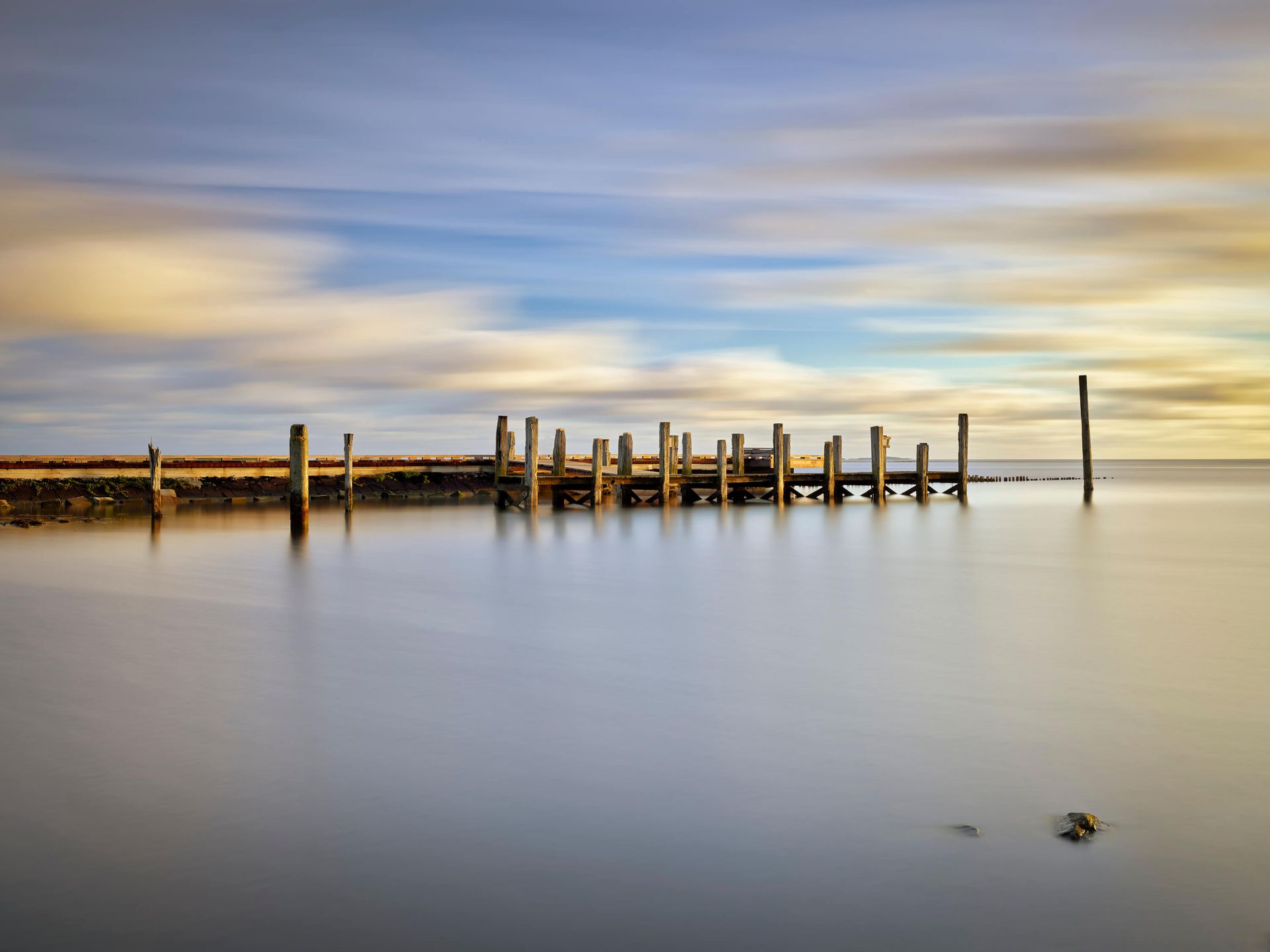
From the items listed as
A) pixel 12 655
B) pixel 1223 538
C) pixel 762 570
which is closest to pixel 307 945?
pixel 12 655

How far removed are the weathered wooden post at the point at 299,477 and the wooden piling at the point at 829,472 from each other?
19.6m

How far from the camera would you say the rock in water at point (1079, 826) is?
19.4 ft

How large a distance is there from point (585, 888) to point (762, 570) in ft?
49.7

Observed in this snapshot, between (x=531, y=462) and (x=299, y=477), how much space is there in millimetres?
8040

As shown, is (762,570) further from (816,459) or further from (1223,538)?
(816,459)

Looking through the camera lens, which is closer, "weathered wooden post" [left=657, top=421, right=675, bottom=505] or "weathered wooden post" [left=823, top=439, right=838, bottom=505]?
"weathered wooden post" [left=657, top=421, right=675, bottom=505]

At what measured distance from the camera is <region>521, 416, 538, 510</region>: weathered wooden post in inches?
1226

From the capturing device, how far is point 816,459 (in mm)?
49625

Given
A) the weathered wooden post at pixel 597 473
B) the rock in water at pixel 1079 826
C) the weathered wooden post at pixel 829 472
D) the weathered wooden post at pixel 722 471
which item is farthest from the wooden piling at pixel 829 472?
the rock in water at pixel 1079 826

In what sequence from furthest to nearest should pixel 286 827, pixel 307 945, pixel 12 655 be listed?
pixel 12 655, pixel 286 827, pixel 307 945

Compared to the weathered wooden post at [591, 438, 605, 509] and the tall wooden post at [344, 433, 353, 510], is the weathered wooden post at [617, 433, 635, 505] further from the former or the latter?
the tall wooden post at [344, 433, 353, 510]

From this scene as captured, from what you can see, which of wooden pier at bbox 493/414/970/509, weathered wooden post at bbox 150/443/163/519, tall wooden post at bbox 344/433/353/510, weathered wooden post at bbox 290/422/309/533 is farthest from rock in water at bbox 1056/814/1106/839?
tall wooden post at bbox 344/433/353/510

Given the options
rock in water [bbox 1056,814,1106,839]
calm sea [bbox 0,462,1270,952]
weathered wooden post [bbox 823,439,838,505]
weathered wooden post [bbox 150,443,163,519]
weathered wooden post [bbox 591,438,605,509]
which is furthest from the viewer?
weathered wooden post [bbox 823,439,838,505]

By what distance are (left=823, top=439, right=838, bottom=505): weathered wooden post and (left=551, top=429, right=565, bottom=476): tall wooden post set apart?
9.94 meters
